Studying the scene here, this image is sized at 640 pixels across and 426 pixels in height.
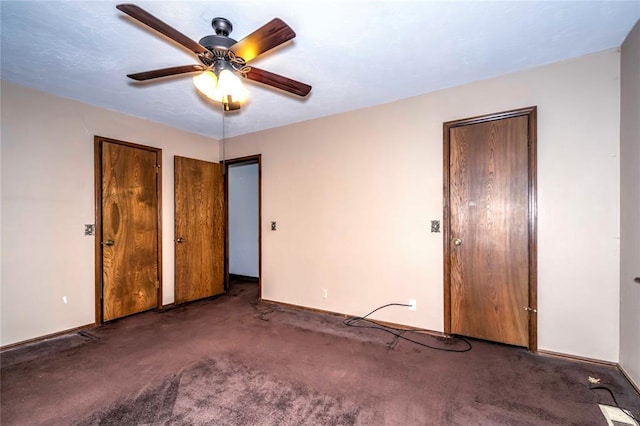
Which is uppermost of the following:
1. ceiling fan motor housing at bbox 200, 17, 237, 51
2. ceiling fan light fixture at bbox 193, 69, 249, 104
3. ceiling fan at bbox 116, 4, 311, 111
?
ceiling fan motor housing at bbox 200, 17, 237, 51

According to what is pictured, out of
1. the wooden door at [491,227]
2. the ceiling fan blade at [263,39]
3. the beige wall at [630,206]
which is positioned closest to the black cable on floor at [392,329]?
the wooden door at [491,227]

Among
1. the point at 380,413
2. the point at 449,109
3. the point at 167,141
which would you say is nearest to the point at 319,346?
the point at 380,413

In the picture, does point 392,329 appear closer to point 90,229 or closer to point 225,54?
point 225,54

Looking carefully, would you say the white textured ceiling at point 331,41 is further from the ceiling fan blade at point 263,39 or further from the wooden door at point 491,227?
the wooden door at point 491,227

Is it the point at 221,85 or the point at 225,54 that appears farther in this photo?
the point at 221,85

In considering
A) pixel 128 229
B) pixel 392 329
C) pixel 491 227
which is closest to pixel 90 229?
pixel 128 229

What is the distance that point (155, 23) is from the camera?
1.48 metres

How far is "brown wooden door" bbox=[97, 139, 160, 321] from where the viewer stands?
3.42m

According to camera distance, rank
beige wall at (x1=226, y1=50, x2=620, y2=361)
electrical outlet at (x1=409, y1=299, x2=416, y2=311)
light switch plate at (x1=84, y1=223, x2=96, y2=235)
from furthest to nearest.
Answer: light switch plate at (x1=84, y1=223, x2=96, y2=235), electrical outlet at (x1=409, y1=299, x2=416, y2=311), beige wall at (x1=226, y1=50, x2=620, y2=361)

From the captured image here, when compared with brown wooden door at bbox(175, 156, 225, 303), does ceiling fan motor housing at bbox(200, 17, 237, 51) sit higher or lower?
higher

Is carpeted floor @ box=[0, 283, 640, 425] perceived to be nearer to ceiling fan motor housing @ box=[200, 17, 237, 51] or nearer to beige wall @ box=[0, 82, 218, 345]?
beige wall @ box=[0, 82, 218, 345]

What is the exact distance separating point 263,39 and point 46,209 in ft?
9.93

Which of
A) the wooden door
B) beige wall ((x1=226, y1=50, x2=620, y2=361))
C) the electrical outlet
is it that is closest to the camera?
beige wall ((x1=226, y1=50, x2=620, y2=361))

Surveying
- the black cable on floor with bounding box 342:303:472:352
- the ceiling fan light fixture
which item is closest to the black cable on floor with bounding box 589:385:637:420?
the black cable on floor with bounding box 342:303:472:352
